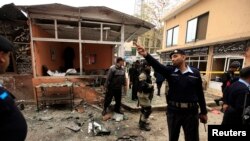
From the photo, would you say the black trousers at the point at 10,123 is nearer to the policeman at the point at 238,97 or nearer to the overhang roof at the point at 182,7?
the policeman at the point at 238,97

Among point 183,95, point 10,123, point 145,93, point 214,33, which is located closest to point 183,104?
point 183,95

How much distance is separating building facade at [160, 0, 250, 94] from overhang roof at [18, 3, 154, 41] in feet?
15.3

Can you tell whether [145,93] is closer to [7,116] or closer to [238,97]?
[238,97]

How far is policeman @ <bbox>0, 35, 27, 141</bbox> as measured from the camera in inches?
46.7

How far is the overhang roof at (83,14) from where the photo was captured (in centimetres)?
580

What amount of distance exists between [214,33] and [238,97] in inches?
332

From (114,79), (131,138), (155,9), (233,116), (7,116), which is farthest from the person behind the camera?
(155,9)

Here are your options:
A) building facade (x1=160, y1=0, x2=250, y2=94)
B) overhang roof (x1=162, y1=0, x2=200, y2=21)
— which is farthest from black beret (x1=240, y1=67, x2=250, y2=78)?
overhang roof (x1=162, y1=0, x2=200, y2=21)

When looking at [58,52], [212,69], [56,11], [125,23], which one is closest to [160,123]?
[125,23]

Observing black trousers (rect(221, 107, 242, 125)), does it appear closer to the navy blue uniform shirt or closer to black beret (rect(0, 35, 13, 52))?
the navy blue uniform shirt

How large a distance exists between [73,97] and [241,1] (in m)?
9.07

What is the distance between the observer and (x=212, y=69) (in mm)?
10047

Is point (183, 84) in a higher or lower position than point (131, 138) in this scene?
higher

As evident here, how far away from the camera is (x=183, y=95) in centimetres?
259
